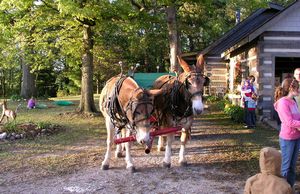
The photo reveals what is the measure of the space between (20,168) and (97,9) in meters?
7.25

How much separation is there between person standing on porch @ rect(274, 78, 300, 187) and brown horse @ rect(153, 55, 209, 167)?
1.42m

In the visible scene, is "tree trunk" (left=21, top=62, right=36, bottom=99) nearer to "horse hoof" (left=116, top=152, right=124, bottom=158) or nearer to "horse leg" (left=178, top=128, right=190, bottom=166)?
"horse hoof" (left=116, top=152, right=124, bottom=158)

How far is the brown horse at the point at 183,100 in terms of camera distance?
6.20 meters

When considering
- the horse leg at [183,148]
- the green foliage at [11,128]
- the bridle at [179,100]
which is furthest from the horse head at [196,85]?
the green foliage at [11,128]

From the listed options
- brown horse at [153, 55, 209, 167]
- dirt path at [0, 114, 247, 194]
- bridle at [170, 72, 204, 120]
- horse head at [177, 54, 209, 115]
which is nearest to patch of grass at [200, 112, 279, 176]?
dirt path at [0, 114, 247, 194]

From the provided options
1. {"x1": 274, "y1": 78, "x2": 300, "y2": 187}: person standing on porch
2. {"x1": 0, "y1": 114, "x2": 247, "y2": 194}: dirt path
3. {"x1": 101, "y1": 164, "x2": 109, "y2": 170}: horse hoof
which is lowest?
{"x1": 0, "y1": 114, "x2": 247, "y2": 194}: dirt path

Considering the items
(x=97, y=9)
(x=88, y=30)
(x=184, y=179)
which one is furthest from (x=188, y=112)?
(x=88, y=30)

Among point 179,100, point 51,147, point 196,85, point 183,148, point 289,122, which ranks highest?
point 196,85

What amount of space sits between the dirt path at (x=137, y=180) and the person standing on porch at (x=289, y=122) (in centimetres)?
101

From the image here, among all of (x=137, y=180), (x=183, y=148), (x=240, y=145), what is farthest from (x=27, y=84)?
(x=137, y=180)

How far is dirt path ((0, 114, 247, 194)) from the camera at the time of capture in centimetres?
579

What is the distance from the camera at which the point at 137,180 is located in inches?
245

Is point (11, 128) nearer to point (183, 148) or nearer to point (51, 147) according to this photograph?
point (51, 147)

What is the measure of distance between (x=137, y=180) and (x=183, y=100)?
177 cm
